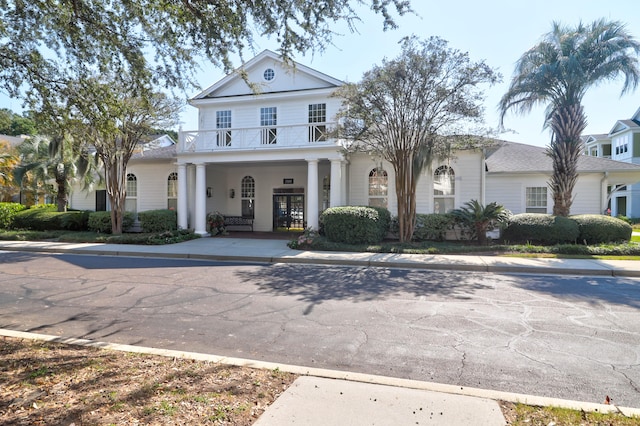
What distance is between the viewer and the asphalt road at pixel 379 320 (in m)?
4.01

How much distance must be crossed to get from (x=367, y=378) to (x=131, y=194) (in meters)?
21.8

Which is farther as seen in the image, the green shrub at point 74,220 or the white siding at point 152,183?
the white siding at point 152,183

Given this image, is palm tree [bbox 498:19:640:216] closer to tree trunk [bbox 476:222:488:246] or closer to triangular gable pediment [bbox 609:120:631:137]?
tree trunk [bbox 476:222:488:246]

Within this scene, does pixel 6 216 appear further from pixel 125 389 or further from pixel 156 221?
pixel 125 389

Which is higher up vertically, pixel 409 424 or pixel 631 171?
pixel 631 171

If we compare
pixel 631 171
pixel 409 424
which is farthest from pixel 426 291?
pixel 631 171

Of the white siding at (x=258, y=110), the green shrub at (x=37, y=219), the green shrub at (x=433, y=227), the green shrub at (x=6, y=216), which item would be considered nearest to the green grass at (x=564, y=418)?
the green shrub at (x=433, y=227)

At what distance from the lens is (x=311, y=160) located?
16.2 meters

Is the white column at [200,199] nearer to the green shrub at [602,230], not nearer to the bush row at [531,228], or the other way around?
the bush row at [531,228]

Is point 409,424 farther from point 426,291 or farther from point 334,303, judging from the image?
point 426,291

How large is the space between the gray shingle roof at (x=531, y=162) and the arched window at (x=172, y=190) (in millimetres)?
16655

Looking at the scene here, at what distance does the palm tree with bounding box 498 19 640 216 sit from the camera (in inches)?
547

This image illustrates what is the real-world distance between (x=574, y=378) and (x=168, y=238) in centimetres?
1530

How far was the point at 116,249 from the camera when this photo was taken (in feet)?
45.5
